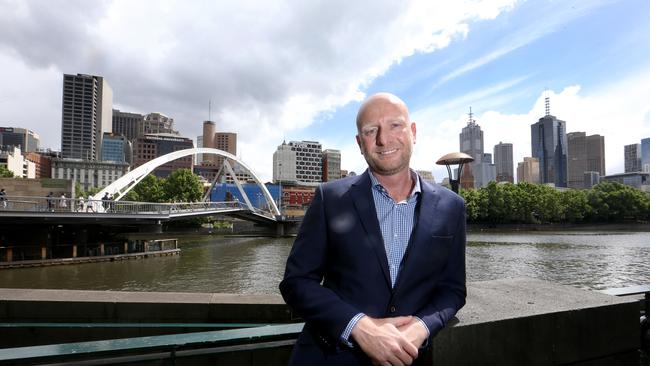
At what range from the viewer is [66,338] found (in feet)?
15.0

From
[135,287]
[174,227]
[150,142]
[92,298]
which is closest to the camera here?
[92,298]

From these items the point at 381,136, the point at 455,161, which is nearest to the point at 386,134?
the point at 381,136

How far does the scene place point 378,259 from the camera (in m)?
1.71

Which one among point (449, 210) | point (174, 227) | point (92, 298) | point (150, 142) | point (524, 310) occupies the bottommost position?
point (174, 227)

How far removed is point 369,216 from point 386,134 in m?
0.39

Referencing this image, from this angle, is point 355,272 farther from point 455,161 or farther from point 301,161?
point 301,161

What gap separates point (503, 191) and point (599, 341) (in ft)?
308

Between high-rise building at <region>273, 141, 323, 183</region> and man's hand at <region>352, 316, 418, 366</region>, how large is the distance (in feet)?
533

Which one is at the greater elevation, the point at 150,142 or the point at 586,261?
the point at 150,142

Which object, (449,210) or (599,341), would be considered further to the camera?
(599,341)

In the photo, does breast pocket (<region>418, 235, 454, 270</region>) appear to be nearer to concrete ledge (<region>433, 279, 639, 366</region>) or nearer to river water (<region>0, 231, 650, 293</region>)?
concrete ledge (<region>433, 279, 639, 366</region>)

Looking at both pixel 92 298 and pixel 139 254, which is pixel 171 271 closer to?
pixel 139 254

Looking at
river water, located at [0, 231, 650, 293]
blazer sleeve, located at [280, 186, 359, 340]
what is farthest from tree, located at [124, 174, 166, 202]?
blazer sleeve, located at [280, 186, 359, 340]

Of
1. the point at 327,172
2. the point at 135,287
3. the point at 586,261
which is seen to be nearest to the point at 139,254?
the point at 135,287
